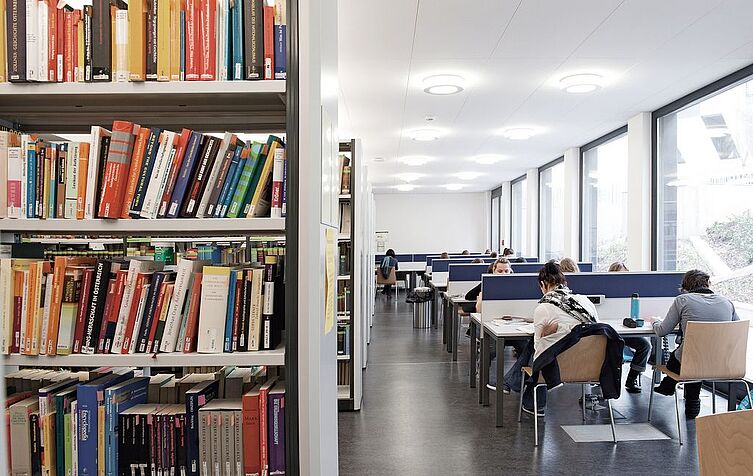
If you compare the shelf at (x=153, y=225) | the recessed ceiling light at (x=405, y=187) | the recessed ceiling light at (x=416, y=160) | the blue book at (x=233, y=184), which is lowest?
the shelf at (x=153, y=225)

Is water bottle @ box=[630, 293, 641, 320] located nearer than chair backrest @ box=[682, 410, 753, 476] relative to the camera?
No

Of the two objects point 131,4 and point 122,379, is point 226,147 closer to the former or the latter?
point 131,4

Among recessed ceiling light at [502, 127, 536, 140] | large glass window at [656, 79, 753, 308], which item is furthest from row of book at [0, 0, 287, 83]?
recessed ceiling light at [502, 127, 536, 140]

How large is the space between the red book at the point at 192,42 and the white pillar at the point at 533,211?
11.4 metres

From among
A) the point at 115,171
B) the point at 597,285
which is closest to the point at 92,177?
the point at 115,171

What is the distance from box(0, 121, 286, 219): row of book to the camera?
158 centimetres

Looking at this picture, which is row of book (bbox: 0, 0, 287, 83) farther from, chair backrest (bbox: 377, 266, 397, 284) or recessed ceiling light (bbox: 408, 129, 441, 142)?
chair backrest (bbox: 377, 266, 397, 284)

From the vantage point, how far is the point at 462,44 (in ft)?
14.6

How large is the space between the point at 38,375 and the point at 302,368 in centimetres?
93

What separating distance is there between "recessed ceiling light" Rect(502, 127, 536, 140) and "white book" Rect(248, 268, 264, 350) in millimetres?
6829

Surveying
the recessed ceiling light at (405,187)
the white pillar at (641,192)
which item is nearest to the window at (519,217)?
the recessed ceiling light at (405,187)

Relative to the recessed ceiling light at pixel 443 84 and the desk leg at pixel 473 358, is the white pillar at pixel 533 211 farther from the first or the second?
the desk leg at pixel 473 358

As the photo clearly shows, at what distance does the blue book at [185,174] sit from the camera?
1576mm

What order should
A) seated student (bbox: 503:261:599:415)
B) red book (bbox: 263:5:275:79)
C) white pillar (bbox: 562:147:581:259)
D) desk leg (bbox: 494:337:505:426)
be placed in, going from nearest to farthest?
red book (bbox: 263:5:275:79), seated student (bbox: 503:261:599:415), desk leg (bbox: 494:337:505:426), white pillar (bbox: 562:147:581:259)
